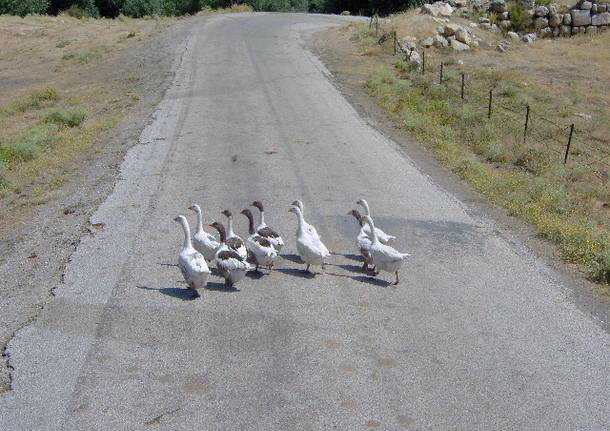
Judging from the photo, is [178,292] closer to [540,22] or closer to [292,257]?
A: [292,257]

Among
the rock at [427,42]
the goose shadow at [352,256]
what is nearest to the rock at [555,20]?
the rock at [427,42]

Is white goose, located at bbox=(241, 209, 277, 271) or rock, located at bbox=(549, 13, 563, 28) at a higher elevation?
rock, located at bbox=(549, 13, 563, 28)

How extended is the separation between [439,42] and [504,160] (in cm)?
1815

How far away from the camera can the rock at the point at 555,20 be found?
40188 mm

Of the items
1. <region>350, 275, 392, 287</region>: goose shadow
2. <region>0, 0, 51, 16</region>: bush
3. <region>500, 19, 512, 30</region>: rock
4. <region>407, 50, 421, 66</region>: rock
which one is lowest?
<region>350, 275, 392, 287</region>: goose shadow

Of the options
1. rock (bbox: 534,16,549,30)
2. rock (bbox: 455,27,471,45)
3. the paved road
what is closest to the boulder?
rock (bbox: 534,16,549,30)

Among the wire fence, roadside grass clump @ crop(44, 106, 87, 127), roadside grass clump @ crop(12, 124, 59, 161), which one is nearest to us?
roadside grass clump @ crop(12, 124, 59, 161)

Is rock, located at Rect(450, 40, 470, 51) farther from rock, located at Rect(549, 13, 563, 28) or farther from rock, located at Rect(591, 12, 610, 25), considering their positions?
rock, located at Rect(591, 12, 610, 25)

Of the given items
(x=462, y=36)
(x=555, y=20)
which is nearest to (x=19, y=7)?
(x=462, y=36)

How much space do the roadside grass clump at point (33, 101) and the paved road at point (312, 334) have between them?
48.2 feet

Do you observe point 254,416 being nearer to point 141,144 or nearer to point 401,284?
point 401,284

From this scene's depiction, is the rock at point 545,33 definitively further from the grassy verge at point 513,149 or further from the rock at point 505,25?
the grassy verge at point 513,149

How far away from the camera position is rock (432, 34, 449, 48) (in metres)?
34.9

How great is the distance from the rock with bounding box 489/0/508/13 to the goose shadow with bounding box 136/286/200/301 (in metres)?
35.4
